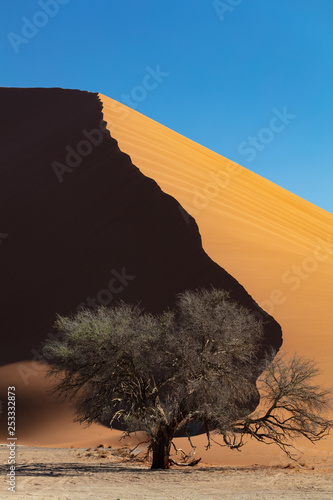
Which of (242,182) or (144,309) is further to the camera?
(242,182)

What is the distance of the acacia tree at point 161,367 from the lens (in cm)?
→ 1096

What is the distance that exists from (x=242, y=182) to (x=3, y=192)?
1371 centimetres

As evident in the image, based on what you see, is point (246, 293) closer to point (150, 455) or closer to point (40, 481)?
point (150, 455)

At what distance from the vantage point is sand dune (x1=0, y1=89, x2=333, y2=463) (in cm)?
1738

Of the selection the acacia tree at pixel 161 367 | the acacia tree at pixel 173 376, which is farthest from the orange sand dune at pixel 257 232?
the acacia tree at pixel 161 367

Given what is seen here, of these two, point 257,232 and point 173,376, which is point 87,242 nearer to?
point 257,232

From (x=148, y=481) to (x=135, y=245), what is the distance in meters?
11.2

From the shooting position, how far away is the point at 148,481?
32.0 feet

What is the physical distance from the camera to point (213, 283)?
17.8 m

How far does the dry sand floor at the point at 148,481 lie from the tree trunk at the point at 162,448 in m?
0.29

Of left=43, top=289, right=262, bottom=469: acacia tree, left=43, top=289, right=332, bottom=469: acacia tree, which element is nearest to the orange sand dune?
left=43, top=289, right=332, bottom=469: acacia tree

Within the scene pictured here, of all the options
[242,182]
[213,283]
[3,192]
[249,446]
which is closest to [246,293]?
[213,283]

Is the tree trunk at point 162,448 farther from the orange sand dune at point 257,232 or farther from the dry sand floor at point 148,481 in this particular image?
the orange sand dune at point 257,232

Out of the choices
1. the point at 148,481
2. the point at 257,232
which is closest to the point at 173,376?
the point at 148,481
